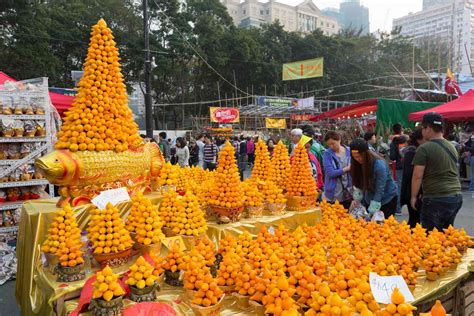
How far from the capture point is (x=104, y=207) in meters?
2.73

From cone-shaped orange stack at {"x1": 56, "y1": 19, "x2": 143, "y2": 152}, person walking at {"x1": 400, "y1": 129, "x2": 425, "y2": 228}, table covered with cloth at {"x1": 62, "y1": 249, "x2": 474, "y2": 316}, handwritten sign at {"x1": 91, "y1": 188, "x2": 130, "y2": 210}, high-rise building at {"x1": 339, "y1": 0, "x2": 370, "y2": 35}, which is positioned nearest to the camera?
table covered with cloth at {"x1": 62, "y1": 249, "x2": 474, "y2": 316}

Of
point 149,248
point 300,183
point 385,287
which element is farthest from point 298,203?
point 385,287

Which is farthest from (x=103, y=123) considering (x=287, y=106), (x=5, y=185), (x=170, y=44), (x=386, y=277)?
(x=170, y=44)

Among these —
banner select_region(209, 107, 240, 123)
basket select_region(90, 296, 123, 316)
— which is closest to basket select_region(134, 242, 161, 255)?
basket select_region(90, 296, 123, 316)

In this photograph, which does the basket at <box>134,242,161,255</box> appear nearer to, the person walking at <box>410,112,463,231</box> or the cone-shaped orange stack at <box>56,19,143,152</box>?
the cone-shaped orange stack at <box>56,19,143,152</box>

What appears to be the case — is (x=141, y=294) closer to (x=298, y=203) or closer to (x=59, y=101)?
(x=298, y=203)

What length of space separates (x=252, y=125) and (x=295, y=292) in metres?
26.4

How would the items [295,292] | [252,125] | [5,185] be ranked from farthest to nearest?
[252,125] < [5,185] < [295,292]

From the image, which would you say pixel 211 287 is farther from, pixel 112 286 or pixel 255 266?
pixel 112 286

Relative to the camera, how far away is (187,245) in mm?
2883

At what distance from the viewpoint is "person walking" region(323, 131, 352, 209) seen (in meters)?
4.34

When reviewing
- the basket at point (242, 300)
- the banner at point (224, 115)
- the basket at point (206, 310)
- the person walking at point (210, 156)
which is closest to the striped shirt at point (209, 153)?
the person walking at point (210, 156)

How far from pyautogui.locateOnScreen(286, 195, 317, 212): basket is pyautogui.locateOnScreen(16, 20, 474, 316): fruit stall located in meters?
0.01

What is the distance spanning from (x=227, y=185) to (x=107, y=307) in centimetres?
166
